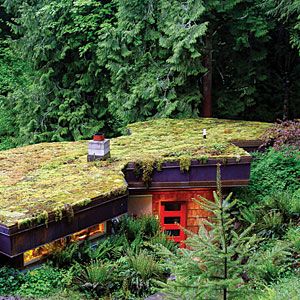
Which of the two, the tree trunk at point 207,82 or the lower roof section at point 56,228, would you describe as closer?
the lower roof section at point 56,228

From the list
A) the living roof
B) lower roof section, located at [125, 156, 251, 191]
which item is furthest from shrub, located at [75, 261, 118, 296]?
lower roof section, located at [125, 156, 251, 191]

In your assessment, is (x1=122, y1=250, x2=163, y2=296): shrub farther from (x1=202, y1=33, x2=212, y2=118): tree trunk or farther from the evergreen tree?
(x1=202, y1=33, x2=212, y2=118): tree trunk

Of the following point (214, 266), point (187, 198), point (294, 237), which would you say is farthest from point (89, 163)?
point (214, 266)

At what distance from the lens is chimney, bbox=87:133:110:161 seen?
976cm

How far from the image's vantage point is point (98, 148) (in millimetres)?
9773

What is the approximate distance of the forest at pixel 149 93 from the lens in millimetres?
7301

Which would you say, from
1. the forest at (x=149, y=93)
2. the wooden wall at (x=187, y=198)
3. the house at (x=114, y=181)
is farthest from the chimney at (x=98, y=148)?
the wooden wall at (x=187, y=198)

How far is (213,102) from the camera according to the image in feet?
58.1

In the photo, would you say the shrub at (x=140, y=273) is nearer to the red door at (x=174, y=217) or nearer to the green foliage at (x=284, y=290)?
the green foliage at (x=284, y=290)

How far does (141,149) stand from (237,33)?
7680mm

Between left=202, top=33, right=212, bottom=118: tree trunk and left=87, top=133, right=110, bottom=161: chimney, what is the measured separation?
7479 mm

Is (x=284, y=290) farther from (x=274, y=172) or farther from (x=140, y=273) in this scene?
(x=274, y=172)

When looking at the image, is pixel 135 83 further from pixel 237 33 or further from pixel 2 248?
pixel 2 248

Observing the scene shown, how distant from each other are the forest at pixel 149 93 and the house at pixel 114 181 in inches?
14.3
